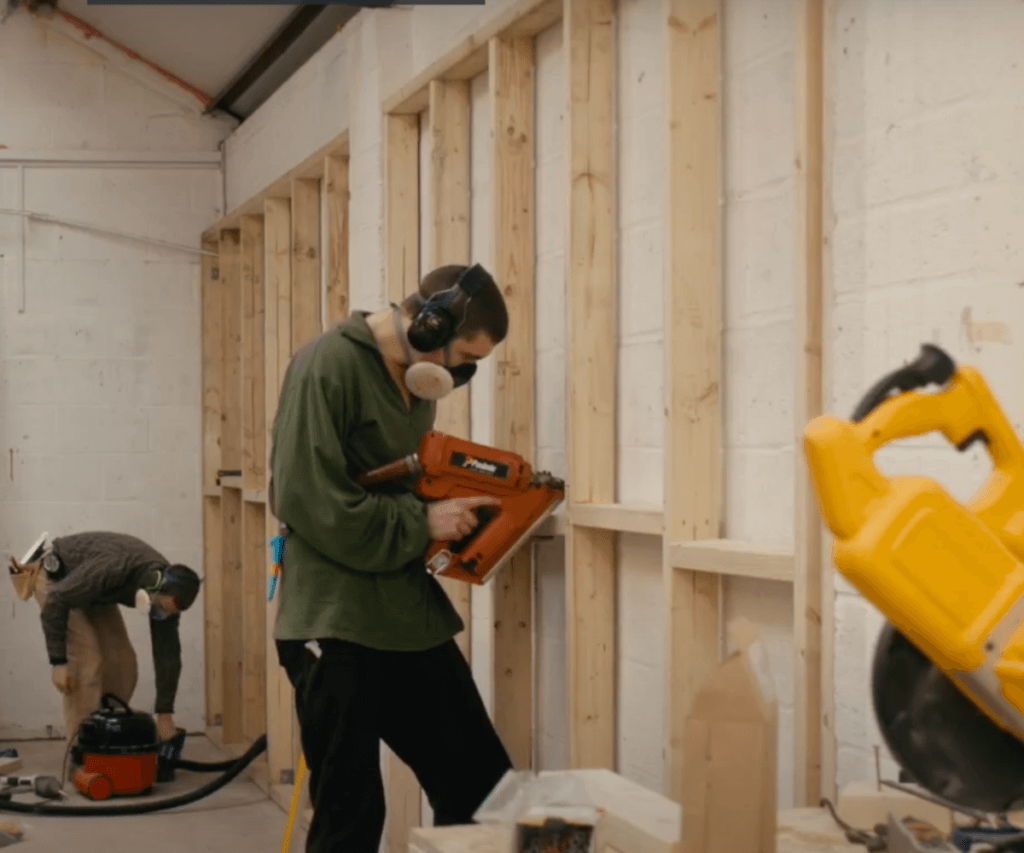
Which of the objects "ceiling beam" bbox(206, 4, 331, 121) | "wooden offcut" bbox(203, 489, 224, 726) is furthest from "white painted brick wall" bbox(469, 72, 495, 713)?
"wooden offcut" bbox(203, 489, 224, 726)

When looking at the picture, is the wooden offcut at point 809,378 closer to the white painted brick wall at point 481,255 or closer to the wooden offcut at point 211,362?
the white painted brick wall at point 481,255

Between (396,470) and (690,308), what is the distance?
68 centimetres

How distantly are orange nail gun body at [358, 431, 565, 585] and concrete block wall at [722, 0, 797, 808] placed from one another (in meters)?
0.51

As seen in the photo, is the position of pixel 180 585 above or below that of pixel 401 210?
below

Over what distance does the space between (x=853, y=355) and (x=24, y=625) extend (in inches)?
226

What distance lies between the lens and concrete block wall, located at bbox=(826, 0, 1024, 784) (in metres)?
1.90

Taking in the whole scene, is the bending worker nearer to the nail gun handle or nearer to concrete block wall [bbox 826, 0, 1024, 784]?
the nail gun handle

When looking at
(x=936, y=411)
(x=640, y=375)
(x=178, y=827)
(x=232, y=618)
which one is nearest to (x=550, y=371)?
(x=640, y=375)

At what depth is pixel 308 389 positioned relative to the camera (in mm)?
2832

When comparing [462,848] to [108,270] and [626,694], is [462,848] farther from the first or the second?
[108,270]

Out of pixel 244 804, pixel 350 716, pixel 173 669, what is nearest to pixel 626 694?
pixel 350 716

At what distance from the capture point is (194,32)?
6.27 metres

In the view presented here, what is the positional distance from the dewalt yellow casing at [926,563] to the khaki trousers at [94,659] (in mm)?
5234

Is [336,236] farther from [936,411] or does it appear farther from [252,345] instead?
[936,411]
